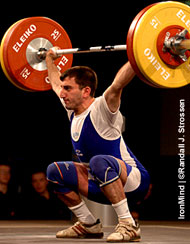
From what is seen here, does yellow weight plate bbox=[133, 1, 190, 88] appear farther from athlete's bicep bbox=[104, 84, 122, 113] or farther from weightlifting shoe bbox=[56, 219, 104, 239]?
weightlifting shoe bbox=[56, 219, 104, 239]

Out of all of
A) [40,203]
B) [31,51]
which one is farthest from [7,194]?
[31,51]

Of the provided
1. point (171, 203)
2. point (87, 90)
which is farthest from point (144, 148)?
point (87, 90)

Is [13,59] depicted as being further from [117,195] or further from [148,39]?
[117,195]

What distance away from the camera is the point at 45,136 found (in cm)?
633

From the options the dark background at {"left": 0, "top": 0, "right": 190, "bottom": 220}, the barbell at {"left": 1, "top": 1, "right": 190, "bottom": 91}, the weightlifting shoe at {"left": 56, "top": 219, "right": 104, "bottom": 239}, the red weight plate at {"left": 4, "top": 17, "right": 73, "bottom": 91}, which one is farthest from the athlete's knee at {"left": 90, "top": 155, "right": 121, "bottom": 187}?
the dark background at {"left": 0, "top": 0, "right": 190, "bottom": 220}

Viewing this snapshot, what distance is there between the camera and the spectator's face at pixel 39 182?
5.92 metres

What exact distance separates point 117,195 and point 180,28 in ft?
3.73

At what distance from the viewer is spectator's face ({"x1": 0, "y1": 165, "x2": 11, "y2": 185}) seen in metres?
5.76

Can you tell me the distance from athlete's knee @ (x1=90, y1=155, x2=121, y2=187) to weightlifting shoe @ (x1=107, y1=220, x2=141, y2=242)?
274mm

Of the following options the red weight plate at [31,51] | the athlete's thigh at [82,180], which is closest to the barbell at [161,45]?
the red weight plate at [31,51]

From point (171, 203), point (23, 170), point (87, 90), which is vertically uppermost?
point (87, 90)

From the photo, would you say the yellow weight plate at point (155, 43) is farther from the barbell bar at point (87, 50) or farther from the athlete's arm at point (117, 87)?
the barbell bar at point (87, 50)

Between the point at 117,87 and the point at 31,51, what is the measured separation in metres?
1.26

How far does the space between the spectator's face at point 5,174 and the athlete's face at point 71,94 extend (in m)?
2.42
